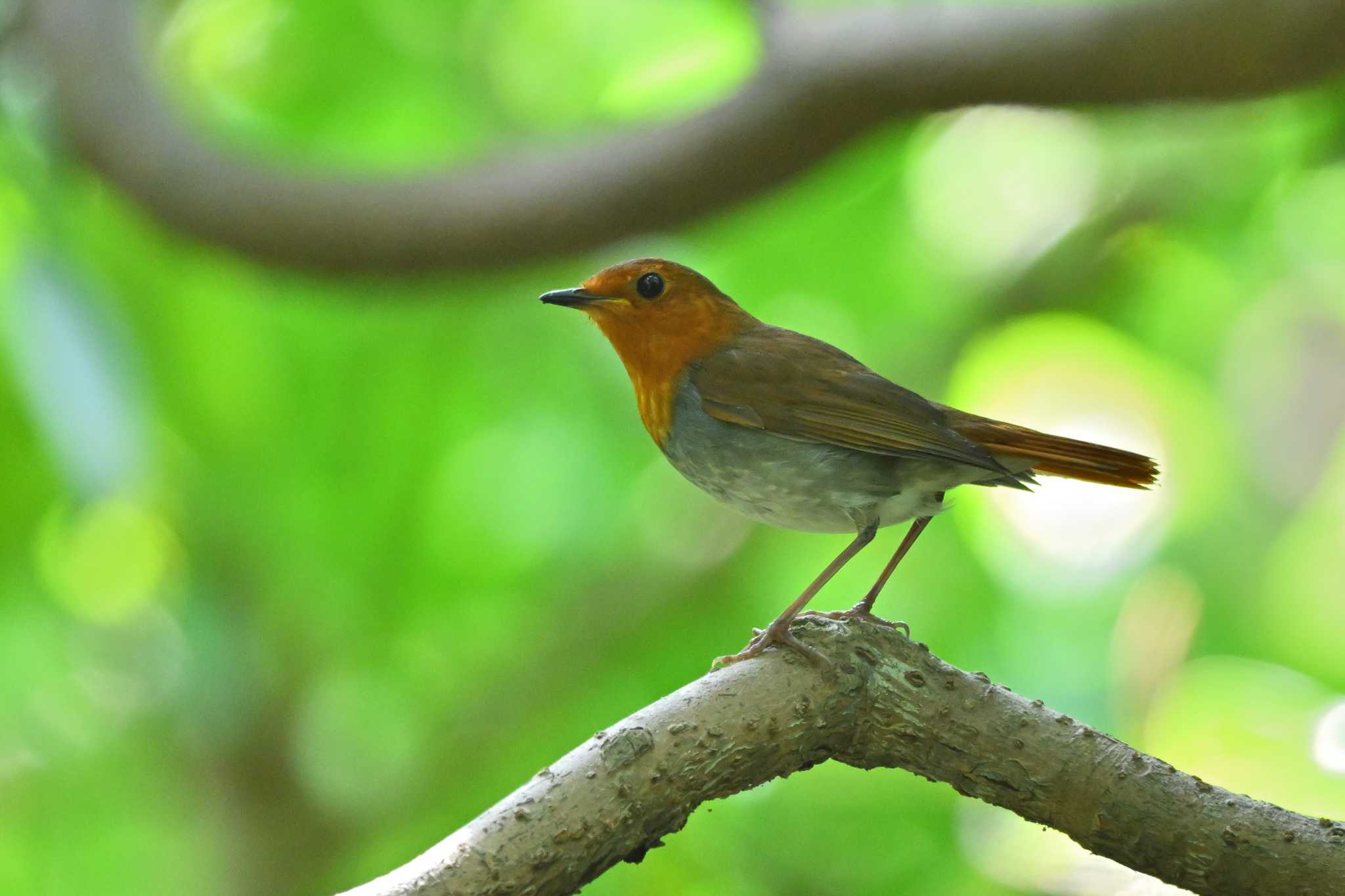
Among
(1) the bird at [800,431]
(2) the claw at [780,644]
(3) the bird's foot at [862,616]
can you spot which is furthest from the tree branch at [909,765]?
(1) the bird at [800,431]

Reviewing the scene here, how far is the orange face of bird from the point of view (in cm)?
349

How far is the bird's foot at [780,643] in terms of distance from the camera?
2637 millimetres

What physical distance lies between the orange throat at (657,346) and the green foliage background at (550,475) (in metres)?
1.80

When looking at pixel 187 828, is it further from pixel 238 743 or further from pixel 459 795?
pixel 459 795

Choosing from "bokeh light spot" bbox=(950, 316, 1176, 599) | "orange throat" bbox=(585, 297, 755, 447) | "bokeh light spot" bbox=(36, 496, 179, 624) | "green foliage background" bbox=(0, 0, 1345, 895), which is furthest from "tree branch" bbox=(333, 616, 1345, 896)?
"bokeh light spot" bbox=(36, 496, 179, 624)

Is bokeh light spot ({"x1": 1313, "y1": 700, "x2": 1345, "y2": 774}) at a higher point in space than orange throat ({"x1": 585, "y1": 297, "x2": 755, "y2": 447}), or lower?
lower

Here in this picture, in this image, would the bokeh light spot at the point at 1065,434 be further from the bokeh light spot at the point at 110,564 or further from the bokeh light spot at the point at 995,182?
the bokeh light spot at the point at 110,564

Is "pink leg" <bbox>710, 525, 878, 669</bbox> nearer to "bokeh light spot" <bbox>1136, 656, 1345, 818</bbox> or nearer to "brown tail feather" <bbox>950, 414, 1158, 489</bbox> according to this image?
"brown tail feather" <bbox>950, 414, 1158, 489</bbox>

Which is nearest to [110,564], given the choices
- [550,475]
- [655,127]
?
[550,475]

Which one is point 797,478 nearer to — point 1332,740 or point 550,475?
point 1332,740

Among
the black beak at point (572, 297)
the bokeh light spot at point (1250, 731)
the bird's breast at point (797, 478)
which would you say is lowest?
the bokeh light spot at point (1250, 731)

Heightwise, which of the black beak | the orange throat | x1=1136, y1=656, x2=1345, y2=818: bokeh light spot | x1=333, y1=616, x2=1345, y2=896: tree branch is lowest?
x1=333, y1=616, x2=1345, y2=896: tree branch

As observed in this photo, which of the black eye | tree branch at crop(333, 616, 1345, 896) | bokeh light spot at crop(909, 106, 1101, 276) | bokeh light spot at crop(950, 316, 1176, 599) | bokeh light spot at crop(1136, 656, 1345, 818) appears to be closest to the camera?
tree branch at crop(333, 616, 1345, 896)

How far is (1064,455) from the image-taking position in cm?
306
